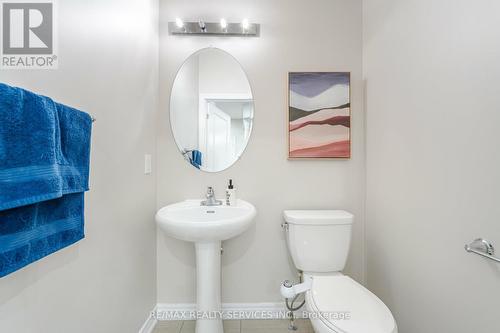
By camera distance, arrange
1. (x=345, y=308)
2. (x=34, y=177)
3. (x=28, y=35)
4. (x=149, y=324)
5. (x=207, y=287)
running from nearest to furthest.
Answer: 1. (x=34, y=177)
2. (x=28, y=35)
3. (x=345, y=308)
4. (x=207, y=287)
5. (x=149, y=324)

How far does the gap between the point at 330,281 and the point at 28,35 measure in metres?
1.66

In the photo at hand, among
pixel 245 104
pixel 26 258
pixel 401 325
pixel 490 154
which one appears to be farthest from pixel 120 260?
pixel 490 154

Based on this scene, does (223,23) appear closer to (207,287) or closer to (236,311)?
(207,287)

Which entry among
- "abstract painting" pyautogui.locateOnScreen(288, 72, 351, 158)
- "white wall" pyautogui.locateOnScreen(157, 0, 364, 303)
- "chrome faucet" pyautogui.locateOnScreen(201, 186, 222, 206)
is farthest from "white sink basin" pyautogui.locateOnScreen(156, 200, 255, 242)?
"abstract painting" pyautogui.locateOnScreen(288, 72, 351, 158)

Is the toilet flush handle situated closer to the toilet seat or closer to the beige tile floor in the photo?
the toilet seat

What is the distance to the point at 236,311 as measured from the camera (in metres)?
1.72

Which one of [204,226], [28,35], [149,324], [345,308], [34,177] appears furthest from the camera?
[149,324]

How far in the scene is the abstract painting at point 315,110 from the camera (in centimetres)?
171

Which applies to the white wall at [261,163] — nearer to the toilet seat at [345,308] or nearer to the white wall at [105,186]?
the white wall at [105,186]

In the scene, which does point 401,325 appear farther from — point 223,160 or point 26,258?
point 26,258

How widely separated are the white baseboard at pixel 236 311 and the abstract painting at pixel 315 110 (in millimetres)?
1121

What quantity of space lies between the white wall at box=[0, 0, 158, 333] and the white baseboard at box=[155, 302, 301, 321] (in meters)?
0.14

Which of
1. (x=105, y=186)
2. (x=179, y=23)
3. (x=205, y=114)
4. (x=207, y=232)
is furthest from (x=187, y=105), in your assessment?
(x=207, y=232)

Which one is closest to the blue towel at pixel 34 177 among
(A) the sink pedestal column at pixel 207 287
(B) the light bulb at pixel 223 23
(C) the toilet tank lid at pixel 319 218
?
(A) the sink pedestal column at pixel 207 287
